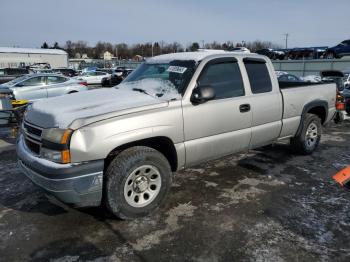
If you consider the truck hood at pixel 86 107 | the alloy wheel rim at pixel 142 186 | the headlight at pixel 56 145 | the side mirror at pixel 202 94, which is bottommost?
the alloy wheel rim at pixel 142 186

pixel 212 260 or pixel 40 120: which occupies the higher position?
pixel 40 120

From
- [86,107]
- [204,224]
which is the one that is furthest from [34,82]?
[204,224]

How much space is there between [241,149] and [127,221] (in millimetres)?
1956

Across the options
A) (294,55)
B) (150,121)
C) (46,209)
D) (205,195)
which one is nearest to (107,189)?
(150,121)

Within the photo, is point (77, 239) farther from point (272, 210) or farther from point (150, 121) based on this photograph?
point (272, 210)

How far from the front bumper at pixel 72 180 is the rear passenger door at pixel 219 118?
1.20m

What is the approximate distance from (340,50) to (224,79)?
2977 centimetres

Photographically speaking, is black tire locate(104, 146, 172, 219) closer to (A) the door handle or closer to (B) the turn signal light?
(B) the turn signal light

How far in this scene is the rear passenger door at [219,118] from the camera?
3.92 meters

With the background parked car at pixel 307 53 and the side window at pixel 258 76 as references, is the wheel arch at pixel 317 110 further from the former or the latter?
the background parked car at pixel 307 53

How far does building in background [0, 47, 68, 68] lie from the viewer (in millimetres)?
52344

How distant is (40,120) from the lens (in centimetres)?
346

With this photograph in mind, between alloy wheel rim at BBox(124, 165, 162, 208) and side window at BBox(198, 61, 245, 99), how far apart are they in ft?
4.30

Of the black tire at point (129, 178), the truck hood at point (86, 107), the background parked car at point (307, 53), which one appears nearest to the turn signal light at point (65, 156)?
the truck hood at point (86, 107)
